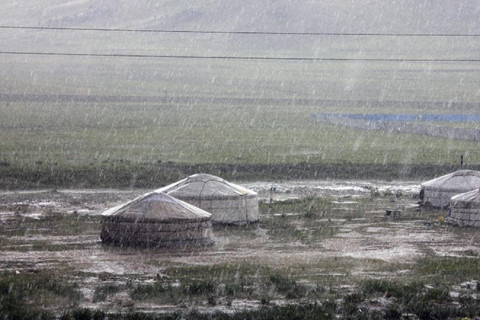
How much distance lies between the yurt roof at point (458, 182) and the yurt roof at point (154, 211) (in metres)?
9.65

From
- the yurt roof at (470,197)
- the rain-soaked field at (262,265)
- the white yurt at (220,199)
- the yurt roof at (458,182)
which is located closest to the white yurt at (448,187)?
the yurt roof at (458,182)

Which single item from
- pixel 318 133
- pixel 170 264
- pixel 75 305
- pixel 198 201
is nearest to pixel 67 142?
pixel 318 133

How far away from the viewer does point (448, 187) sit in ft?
99.0

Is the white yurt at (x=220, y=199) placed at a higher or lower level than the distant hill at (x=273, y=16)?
lower

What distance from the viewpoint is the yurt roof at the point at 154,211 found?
885 inches

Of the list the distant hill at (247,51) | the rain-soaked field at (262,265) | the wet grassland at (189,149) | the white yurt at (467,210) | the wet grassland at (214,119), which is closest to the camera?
A: the rain-soaked field at (262,265)

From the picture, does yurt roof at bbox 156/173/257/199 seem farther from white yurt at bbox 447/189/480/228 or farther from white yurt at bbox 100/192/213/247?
white yurt at bbox 447/189/480/228

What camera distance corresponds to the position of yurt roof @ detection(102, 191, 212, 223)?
22484mm

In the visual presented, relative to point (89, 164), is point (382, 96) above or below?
above

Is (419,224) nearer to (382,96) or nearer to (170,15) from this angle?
(382,96)

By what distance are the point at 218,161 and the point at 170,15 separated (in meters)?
136

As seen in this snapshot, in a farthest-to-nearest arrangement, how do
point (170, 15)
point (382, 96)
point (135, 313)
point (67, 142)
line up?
point (170, 15), point (382, 96), point (67, 142), point (135, 313)

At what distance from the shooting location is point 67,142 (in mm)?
51375

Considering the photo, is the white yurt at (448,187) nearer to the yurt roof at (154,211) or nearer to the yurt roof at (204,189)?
the yurt roof at (204,189)
